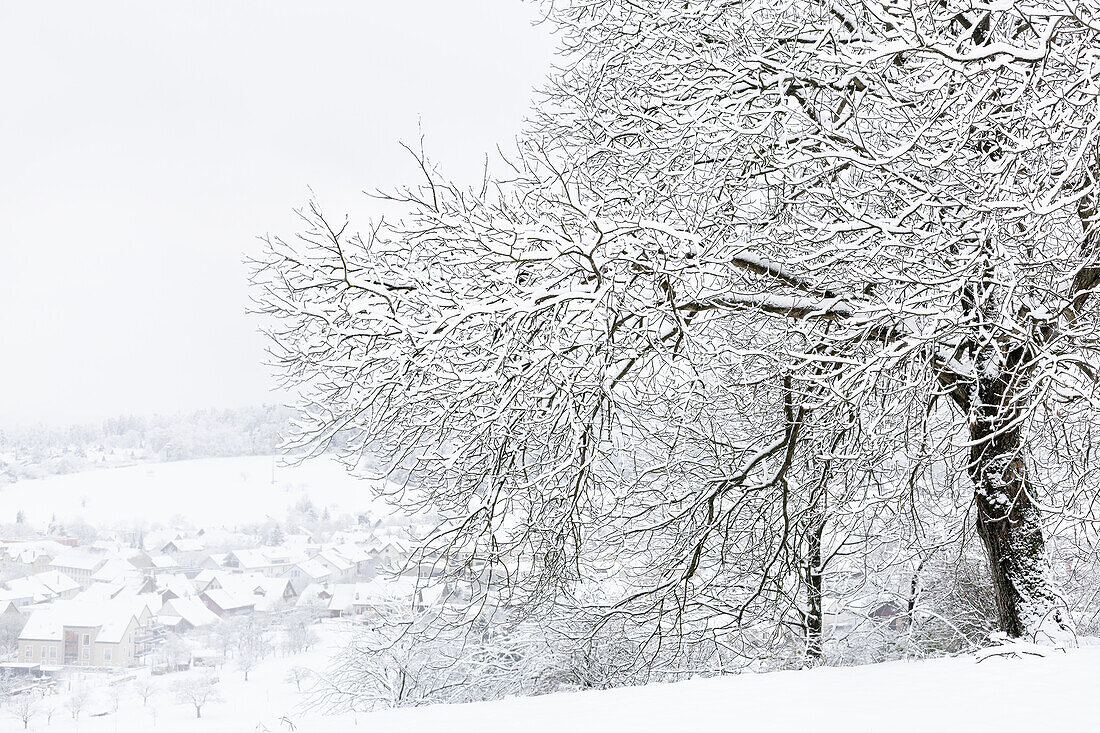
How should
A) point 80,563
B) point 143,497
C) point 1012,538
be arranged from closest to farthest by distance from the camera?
point 1012,538, point 80,563, point 143,497

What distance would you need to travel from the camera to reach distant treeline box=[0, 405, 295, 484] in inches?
1637

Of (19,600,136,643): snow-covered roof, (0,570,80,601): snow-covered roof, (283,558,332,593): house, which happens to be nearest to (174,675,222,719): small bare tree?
(19,600,136,643): snow-covered roof

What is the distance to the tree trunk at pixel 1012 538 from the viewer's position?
5.14 meters

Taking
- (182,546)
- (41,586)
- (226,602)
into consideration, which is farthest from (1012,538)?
(182,546)

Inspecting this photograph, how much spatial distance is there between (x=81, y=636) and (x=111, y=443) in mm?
28574

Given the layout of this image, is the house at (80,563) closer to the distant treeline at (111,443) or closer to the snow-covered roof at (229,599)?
the snow-covered roof at (229,599)

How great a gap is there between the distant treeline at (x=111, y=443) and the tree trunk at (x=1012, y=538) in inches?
1412

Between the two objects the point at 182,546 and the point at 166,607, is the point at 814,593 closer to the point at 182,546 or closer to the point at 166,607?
the point at 166,607

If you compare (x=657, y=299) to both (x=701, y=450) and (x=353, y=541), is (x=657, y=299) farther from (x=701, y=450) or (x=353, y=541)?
(x=353, y=541)

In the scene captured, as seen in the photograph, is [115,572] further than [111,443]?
No

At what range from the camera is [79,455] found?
156 feet

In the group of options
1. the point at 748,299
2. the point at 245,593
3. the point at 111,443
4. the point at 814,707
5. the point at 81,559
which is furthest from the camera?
the point at 111,443

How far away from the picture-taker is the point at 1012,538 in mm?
5383

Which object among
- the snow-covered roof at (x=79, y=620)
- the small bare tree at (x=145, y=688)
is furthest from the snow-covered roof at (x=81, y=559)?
the small bare tree at (x=145, y=688)
